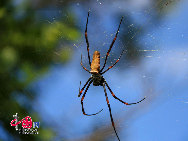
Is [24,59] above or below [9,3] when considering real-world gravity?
below

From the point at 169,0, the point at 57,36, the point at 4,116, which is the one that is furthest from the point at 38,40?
the point at 169,0

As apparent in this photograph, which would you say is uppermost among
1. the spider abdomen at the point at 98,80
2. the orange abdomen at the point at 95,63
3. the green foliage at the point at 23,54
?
the green foliage at the point at 23,54

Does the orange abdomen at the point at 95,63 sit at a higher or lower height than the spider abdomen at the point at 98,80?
lower

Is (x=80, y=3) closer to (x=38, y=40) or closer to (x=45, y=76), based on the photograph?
(x=38, y=40)

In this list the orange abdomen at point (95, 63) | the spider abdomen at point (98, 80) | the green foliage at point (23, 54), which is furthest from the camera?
the green foliage at point (23, 54)

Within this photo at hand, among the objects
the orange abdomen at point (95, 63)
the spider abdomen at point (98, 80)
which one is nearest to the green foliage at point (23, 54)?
the spider abdomen at point (98, 80)

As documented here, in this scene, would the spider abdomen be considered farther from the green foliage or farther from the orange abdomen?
the green foliage

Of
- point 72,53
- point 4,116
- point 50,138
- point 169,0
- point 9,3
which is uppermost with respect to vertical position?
point 9,3

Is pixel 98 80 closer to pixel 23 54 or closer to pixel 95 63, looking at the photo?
pixel 95 63

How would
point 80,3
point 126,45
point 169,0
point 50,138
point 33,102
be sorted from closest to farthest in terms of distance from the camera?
point 169,0
point 126,45
point 50,138
point 33,102
point 80,3

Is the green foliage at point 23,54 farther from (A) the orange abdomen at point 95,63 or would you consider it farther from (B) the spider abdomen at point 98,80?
(A) the orange abdomen at point 95,63

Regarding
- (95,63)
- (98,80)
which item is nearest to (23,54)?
(98,80)
